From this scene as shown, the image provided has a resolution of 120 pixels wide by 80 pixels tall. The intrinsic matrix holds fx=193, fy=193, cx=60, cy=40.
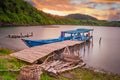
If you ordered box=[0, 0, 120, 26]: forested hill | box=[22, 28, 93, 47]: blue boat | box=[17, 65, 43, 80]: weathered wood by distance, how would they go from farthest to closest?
1. box=[0, 0, 120, 26]: forested hill
2. box=[22, 28, 93, 47]: blue boat
3. box=[17, 65, 43, 80]: weathered wood

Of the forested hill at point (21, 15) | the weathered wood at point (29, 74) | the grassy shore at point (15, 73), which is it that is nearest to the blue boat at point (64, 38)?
the grassy shore at point (15, 73)

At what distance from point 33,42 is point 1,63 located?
30.8 ft

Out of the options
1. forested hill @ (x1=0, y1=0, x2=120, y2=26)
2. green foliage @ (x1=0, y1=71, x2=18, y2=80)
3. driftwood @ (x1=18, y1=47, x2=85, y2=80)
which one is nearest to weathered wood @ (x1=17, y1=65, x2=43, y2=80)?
driftwood @ (x1=18, y1=47, x2=85, y2=80)

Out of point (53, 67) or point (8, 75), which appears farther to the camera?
point (53, 67)

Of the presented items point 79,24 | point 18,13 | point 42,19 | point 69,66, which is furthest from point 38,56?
point 79,24

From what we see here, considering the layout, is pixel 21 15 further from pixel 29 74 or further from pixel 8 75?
pixel 29 74

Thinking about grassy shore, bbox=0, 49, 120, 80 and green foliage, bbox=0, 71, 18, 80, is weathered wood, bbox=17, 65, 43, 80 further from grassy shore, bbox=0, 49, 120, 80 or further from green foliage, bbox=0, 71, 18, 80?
green foliage, bbox=0, 71, 18, 80

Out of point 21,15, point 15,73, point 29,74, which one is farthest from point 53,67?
point 21,15

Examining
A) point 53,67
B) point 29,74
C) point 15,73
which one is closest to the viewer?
point 29,74

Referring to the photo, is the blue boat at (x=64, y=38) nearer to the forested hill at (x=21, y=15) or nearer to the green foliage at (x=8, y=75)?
the green foliage at (x=8, y=75)

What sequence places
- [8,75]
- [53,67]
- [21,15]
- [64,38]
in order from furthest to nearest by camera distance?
1. [21,15]
2. [64,38]
3. [53,67]
4. [8,75]

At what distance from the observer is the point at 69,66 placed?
1170 cm

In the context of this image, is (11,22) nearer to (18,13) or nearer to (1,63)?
(18,13)

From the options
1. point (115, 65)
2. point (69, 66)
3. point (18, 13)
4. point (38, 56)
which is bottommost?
point (115, 65)
